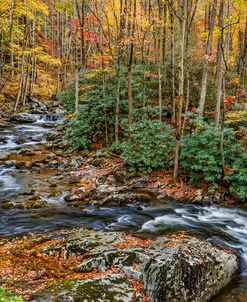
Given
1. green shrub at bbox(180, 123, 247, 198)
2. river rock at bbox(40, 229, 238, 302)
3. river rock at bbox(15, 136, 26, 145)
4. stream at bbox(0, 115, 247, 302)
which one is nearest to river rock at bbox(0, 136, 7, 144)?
river rock at bbox(15, 136, 26, 145)

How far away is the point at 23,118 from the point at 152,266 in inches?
782

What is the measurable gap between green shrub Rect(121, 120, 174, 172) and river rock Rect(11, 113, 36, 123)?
1293cm

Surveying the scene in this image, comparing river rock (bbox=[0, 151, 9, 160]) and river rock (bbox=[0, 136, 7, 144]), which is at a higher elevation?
river rock (bbox=[0, 136, 7, 144])

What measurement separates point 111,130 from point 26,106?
14598mm

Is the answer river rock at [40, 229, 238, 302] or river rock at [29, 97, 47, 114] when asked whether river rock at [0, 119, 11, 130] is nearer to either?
river rock at [29, 97, 47, 114]

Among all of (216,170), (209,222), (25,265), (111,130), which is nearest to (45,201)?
(25,265)

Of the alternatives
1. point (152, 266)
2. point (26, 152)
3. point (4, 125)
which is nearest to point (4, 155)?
point (26, 152)

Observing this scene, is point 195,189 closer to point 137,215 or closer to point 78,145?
point 137,215

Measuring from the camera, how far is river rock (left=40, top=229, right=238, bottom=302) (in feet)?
15.4

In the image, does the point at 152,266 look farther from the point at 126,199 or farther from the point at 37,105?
the point at 37,105

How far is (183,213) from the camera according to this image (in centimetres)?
902

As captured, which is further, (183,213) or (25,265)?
(183,213)

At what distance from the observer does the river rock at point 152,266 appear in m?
4.68

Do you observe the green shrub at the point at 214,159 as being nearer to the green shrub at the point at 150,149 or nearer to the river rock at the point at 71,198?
the green shrub at the point at 150,149
